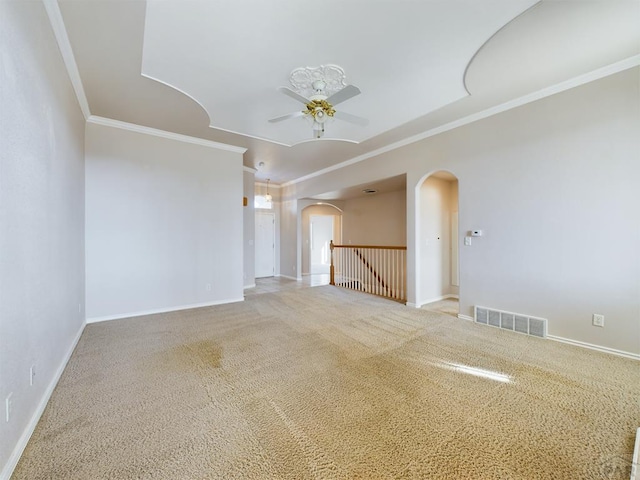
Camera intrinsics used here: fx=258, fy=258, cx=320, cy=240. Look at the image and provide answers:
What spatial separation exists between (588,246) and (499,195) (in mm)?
1052

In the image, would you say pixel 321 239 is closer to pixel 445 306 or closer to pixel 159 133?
pixel 445 306

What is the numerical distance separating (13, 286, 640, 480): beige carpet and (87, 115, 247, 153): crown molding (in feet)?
9.62

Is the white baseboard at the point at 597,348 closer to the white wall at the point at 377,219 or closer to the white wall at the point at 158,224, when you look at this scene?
the white wall at the point at 377,219

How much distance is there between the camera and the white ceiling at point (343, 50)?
193cm

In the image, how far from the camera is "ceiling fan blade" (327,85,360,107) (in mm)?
2326

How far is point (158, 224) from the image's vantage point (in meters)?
4.19

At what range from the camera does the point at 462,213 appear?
379cm

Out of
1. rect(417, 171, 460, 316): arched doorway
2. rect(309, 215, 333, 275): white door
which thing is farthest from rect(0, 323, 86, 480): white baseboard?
rect(309, 215, 333, 275): white door

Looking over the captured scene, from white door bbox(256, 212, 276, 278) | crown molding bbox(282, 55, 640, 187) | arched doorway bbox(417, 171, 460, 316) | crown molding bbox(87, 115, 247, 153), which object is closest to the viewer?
crown molding bbox(282, 55, 640, 187)

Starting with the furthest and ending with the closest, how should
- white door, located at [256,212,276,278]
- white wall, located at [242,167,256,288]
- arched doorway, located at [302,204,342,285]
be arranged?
arched doorway, located at [302,204,342,285]
white door, located at [256,212,276,278]
white wall, located at [242,167,256,288]

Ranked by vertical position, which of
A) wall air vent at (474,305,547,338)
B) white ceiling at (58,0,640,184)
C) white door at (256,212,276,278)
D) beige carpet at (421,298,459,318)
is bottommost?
beige carpet at (421,298,459,318)

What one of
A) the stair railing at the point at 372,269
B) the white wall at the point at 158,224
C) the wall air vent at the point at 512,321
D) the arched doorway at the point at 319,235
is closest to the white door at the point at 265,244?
the arched doorway at the point at 319,235

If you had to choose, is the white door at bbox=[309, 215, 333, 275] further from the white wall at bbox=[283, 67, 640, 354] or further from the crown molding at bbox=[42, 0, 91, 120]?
the crown molding at bbox=[42, 0, 91, 120]

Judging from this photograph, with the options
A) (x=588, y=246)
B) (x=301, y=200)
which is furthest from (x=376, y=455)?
(x=301, y=200)
